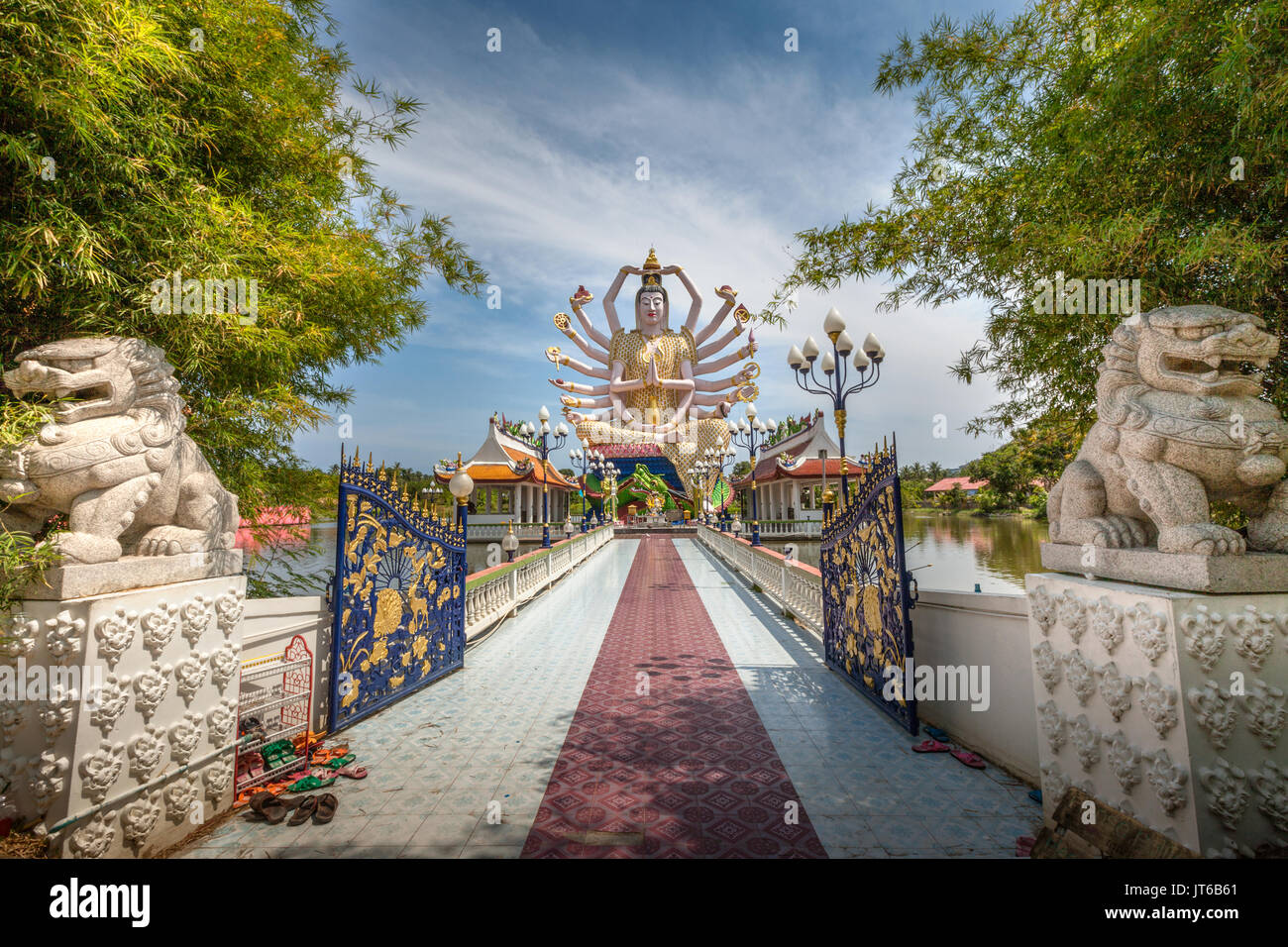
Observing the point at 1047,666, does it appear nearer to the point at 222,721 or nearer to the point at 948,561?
the point at 222,721

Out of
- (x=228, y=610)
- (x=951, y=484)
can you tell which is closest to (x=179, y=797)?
(x=228, y=610)

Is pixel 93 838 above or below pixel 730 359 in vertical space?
below

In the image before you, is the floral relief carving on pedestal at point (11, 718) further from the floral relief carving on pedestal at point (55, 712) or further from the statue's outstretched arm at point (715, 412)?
the statue's outstretched arm at point (715, 412)

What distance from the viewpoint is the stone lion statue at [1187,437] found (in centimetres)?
204

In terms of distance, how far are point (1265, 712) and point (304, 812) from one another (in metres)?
4.29

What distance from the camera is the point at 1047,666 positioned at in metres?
2.47

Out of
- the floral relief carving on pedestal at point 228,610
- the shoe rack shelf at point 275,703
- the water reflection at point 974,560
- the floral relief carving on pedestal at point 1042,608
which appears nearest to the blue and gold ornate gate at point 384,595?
the shoe rack shelf at point 275,703

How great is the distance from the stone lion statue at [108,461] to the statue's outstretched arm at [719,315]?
31.1 metres

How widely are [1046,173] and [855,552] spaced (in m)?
3.00

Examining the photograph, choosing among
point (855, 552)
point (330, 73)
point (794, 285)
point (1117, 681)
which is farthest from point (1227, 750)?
point (330, 73)

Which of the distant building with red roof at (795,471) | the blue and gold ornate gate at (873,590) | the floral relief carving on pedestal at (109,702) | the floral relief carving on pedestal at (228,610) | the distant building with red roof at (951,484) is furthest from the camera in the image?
the distant building with red roof at (951,484)

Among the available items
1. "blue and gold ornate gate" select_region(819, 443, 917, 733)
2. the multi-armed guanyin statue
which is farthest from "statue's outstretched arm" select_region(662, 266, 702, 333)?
"blue and gold ornate gate" select_region(819, 443, 917, 733)

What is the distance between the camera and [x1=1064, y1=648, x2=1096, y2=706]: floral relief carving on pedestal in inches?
88.5

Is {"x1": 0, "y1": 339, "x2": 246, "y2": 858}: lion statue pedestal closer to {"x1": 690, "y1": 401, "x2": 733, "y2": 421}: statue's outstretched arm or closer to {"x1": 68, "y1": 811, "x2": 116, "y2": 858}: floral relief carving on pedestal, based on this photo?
{"x1": 68, "y1": 811, "x2": 116, "y2": 858}: floral relief carving on pedestal
